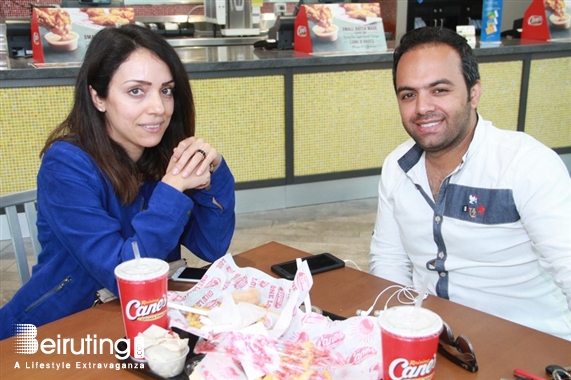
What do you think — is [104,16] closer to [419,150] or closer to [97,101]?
[97,101]

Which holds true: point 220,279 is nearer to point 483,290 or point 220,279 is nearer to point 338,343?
point 338,343

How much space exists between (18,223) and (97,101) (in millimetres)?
397

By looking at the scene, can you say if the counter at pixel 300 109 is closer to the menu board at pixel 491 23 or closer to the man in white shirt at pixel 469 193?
the menu board at pixel 491 23

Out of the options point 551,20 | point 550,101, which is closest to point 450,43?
point 550,101

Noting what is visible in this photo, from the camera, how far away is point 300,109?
13.4 ft

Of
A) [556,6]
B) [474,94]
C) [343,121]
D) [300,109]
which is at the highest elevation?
[556,6]

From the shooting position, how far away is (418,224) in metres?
1.65

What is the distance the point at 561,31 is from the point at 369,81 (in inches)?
70.9

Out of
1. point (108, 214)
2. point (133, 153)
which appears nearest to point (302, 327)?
point (108, 214)

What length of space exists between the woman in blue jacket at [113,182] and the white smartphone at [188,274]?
0.06 metres

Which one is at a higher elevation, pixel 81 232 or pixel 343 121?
pixel 81 232

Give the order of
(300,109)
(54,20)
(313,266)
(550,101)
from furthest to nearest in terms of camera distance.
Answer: (550,101) < (300,109) < (54,20) < (313,266)

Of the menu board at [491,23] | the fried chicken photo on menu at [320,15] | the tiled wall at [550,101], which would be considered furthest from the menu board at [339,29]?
the tiled wall at [550,101]

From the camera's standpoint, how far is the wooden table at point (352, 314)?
3.53 feet
